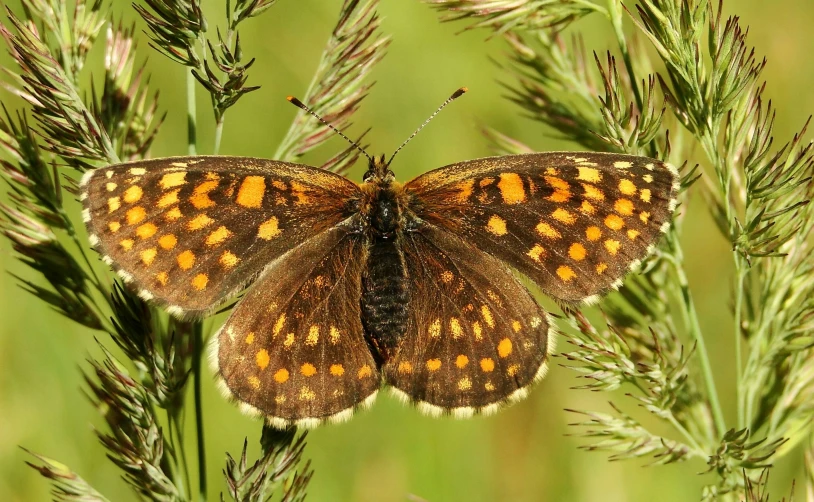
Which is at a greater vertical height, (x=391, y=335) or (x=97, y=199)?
(x=97, y=199)

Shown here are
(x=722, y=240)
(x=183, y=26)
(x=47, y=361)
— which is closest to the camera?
(x=183, y=26)

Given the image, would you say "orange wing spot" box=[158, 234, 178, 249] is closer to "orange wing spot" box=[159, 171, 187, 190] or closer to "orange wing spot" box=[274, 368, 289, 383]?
"orange wing spot" box=[159, 171, 187, 190]

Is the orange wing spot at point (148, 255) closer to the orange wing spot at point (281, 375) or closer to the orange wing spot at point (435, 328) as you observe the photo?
the orange wing spot at point (281, 375)

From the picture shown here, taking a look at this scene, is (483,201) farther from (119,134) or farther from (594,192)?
(119,134)

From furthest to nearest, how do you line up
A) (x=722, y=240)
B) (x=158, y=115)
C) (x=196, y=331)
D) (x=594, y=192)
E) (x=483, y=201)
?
(x=158, y=115)
(x=722, y=240)
(x=483, y=201)
(x=594, y=192)
(x=196, y=331)

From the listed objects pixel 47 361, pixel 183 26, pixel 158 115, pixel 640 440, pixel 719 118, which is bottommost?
pixel 640 440

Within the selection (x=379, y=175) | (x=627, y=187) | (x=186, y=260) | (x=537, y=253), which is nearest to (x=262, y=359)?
(x=186, y=260)

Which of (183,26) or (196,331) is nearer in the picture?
(183,26)

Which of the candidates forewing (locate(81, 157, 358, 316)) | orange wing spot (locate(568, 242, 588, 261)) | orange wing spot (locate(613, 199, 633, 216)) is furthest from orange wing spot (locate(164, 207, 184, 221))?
orange wing spot (locate(613, 199, 633, 216))

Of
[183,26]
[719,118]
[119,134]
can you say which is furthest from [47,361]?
[719,118]

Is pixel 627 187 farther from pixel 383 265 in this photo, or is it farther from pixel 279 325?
pixel 279 325
